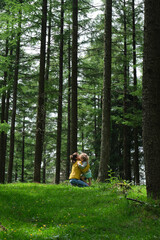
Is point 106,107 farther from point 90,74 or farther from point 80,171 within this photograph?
point 90,74

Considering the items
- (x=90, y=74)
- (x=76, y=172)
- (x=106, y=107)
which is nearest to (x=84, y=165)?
(x=76, y=172)

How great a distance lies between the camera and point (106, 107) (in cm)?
1201

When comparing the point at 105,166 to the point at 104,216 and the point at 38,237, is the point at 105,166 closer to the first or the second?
the point at 104,216

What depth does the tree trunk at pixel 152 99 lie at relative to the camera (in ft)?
20.6

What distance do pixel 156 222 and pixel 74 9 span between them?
1284 centimetres

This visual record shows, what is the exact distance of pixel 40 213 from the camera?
6.55 metres

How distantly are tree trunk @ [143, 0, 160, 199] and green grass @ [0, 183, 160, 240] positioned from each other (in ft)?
2.23

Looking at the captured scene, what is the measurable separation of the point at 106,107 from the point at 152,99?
18.3 ft

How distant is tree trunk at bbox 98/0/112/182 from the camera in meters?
11.7

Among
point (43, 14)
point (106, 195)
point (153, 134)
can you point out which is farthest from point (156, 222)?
point (43, 14)

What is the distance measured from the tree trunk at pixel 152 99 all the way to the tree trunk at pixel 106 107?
5.25 m

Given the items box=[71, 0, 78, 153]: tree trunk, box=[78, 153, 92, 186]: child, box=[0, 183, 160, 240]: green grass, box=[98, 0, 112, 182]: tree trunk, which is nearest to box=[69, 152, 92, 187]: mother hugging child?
box=[78, 153, 92, 186]: child

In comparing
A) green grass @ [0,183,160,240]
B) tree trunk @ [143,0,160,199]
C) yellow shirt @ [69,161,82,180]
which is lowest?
green grass @ [0,183,160,240]

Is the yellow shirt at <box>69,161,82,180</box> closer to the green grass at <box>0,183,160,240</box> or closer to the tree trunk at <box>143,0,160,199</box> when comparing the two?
the green grass at <box>0,183,160,240</box>
